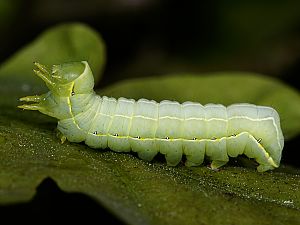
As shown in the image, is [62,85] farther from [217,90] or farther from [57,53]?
[217,90]

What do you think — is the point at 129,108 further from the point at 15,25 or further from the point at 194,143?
the point at 15,25

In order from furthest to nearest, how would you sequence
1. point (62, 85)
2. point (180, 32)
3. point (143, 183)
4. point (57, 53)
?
point (180, 32)
point (57, 53)
point (62, 85)
point (143, 183)

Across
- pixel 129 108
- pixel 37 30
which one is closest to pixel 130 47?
pixel 37 30

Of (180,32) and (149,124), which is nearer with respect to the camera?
(149,124)

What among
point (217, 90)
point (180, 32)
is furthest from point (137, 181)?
point (180, 32)

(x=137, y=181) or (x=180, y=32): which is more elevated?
(x=180, y=32)

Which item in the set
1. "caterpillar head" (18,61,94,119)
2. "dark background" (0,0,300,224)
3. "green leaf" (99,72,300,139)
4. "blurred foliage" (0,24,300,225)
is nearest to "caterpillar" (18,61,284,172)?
"caterpillar head" (18,61,94,119)

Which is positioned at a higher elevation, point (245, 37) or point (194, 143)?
point (245, 37)

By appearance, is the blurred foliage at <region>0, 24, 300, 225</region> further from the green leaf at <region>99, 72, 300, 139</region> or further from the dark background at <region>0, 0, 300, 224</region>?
the dark background at <region>0, 0, 300, 224</region>
